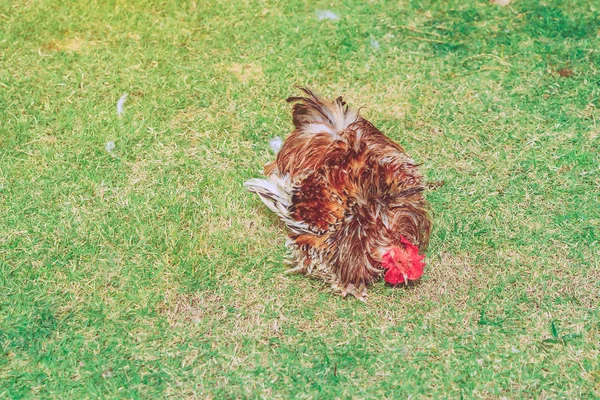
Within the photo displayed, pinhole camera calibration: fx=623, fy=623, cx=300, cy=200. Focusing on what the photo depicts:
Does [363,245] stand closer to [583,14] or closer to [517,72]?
[517,72]

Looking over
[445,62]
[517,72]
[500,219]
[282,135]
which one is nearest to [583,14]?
[517,72]

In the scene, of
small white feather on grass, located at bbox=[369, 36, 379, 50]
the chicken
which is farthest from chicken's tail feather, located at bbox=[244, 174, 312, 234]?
small white feather on grass, located at bbox=[369, 36, 379, 50]

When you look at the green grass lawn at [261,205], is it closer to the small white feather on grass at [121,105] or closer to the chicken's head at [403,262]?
the small white feather on grass at [121,105]

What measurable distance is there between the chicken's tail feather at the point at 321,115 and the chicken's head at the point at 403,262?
784 millimetres

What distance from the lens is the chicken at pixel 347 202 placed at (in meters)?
3.40

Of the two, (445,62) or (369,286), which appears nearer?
(369,286)

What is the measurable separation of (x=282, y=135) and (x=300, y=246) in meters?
1.30

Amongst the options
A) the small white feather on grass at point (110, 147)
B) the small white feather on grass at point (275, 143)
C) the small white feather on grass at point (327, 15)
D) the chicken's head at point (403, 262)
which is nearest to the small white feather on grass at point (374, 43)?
the small white feather on grass at point (327, 15)

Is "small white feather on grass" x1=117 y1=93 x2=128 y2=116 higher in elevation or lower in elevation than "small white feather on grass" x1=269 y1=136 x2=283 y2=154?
higher

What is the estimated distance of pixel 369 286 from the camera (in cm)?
368

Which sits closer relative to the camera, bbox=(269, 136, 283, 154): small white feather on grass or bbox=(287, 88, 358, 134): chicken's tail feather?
bbox=(287, 88, 358, 134): chicken's tail feather


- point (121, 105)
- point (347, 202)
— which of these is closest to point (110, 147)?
point (121, 105)

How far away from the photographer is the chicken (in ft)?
11.2

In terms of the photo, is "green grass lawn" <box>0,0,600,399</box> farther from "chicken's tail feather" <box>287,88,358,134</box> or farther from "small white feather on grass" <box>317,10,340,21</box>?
"chicken's tail feather" <box>287,88,358,134</box>
